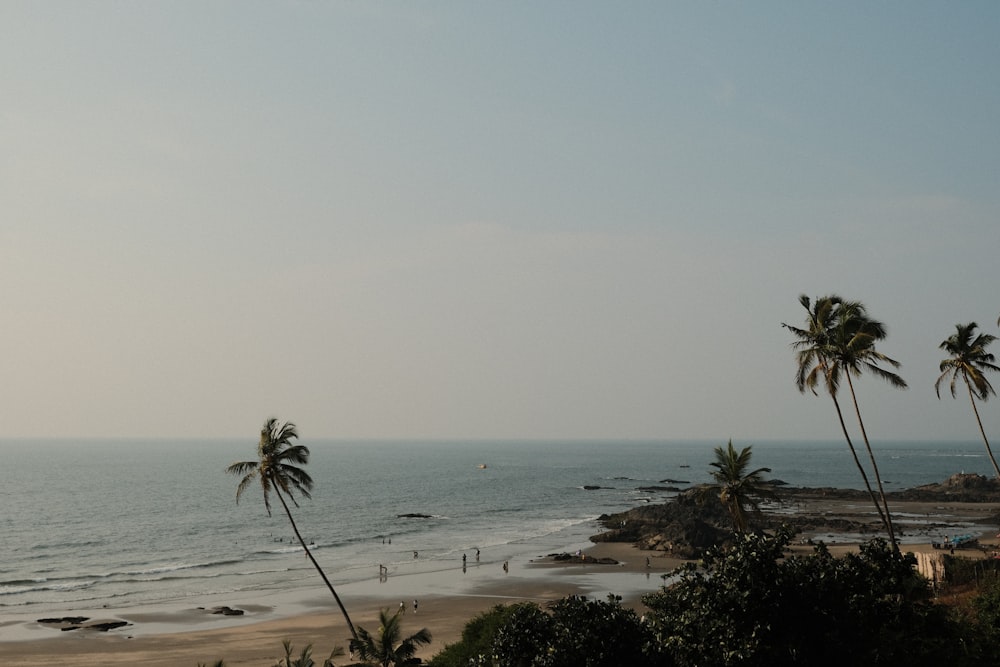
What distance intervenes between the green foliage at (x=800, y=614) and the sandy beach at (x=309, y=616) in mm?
33548

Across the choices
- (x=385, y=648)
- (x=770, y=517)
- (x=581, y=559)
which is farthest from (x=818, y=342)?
(x=770, y=517)

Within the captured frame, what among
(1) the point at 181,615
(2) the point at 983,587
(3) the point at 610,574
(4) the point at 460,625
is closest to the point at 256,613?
(1) the point at 181,615

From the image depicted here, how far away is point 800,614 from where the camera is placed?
15562 mm

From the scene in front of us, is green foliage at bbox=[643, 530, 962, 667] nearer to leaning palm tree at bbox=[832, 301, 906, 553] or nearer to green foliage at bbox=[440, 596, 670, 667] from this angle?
green foliage at bbox=[440, 596, 670, 667]

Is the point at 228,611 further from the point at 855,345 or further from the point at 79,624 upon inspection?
→ the point at 855,345

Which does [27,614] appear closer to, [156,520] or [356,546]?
[356,546]

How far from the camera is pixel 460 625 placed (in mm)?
52781

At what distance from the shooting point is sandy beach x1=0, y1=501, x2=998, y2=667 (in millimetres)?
46375

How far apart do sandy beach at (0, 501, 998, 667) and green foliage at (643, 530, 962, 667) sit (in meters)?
33.5

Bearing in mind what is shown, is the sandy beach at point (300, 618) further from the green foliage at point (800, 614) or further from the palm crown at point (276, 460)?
the green foliage at point (800, 614)

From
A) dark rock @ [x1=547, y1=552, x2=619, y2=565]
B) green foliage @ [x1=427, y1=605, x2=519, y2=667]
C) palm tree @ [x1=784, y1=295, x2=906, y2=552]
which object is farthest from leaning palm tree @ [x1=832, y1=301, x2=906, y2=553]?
dark rock @ [x1=547, y1=552, x2=619, y2=565]

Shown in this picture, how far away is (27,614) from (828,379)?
5856cm

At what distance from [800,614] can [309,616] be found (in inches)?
1908

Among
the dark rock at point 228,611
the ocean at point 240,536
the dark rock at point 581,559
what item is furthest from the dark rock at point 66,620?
the dark rock at point 581,559
